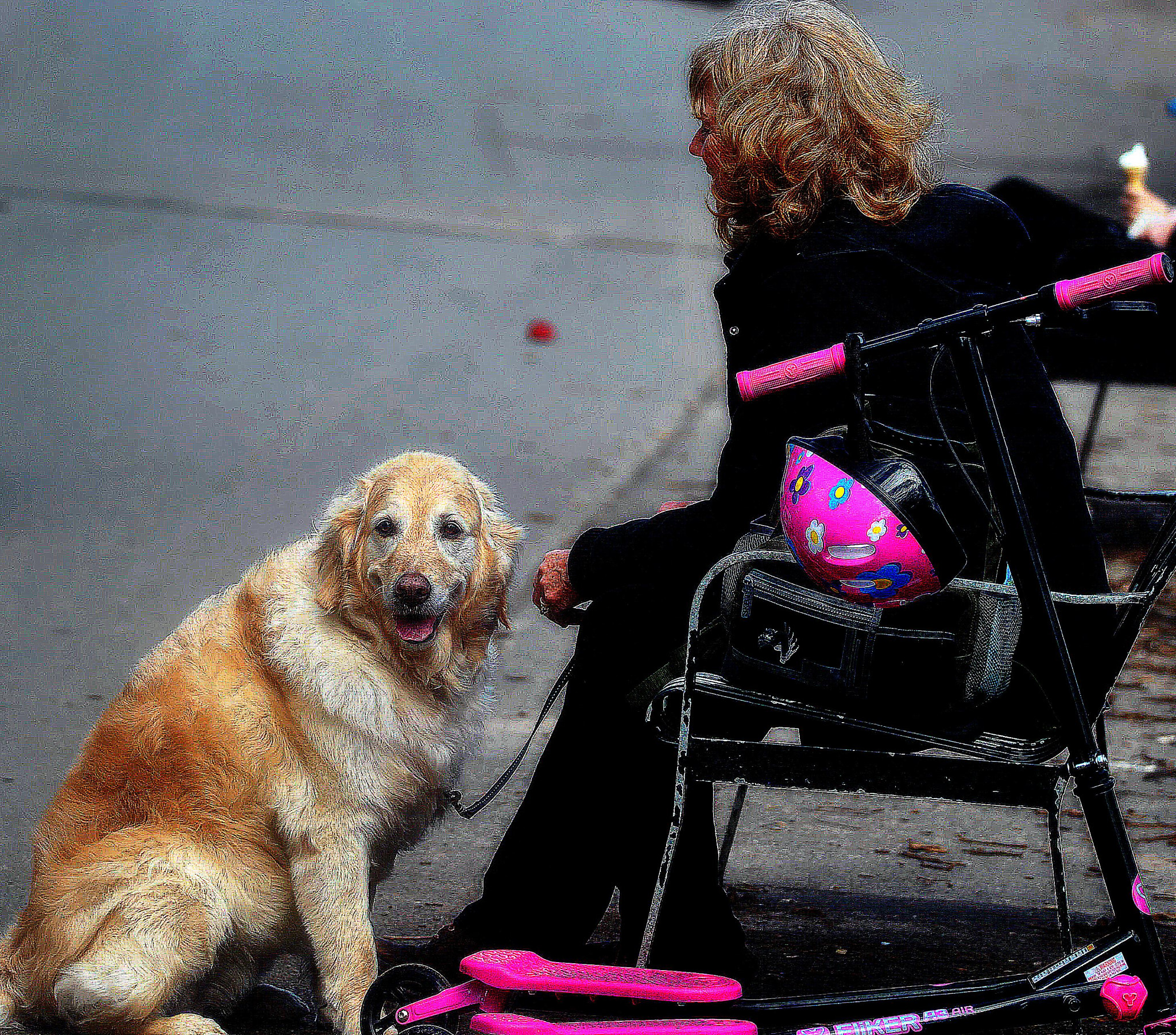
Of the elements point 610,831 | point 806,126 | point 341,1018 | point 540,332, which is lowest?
point 341,1018

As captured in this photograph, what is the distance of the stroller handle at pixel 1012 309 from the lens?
216 cm

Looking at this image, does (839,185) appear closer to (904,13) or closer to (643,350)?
(643,350)

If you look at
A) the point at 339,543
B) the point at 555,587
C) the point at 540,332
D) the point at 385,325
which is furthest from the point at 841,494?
the point at 385,325

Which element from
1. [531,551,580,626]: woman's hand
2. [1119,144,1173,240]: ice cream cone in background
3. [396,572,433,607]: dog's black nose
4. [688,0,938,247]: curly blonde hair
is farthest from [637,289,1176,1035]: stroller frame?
[1119,144,1173,240]: ice cream cone in background

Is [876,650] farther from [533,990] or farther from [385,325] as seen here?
[385,325]

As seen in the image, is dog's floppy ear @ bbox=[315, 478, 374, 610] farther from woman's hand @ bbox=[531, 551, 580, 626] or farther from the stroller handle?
the stroller handle

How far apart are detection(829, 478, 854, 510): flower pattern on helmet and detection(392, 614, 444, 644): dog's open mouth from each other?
3.29ft

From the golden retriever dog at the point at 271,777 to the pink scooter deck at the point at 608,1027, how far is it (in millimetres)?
423

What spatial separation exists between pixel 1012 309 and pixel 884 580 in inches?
17.7

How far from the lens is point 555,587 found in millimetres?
2828

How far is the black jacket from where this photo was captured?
8.36ft

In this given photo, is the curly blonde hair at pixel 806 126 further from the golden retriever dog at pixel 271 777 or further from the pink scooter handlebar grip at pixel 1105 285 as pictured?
the golden retriever dog at pixel 271 777

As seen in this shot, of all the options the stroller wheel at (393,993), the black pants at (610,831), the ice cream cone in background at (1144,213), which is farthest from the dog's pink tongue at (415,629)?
the ice cream cone in background at (1144,213)

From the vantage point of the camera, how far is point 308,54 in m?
16.3
